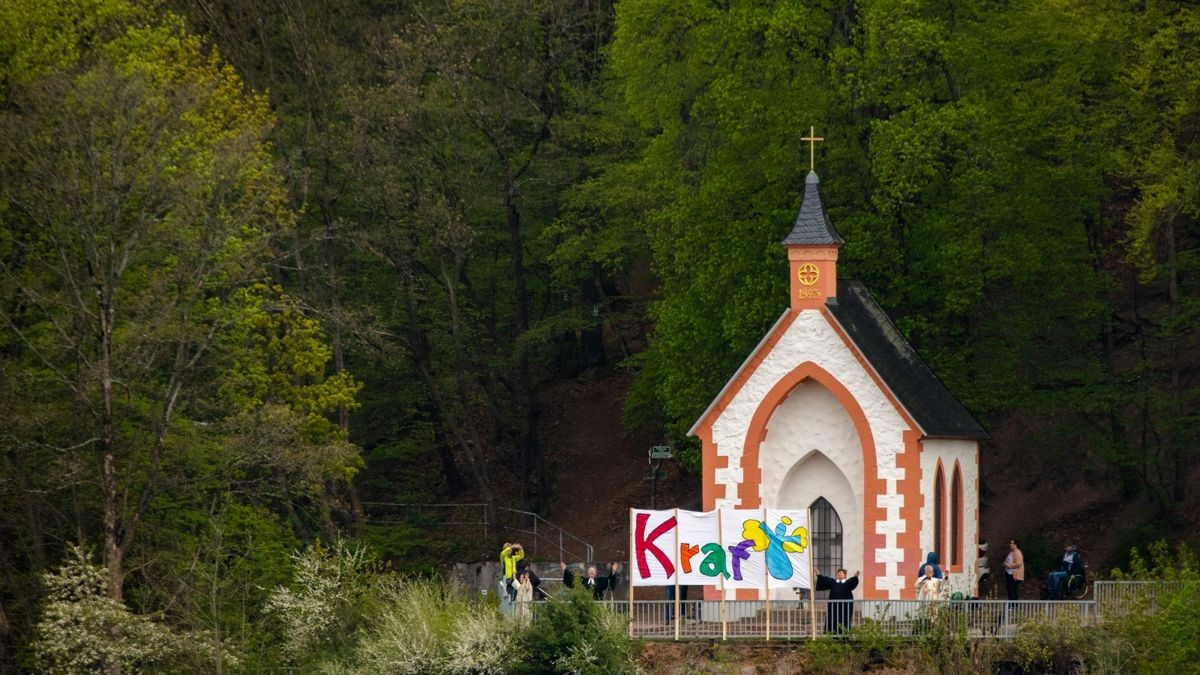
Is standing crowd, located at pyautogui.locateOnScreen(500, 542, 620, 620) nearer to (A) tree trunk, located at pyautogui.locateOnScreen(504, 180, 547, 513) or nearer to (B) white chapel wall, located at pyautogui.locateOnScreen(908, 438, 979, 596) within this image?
(B) white chapel wall, located at pyautogui.locateOnScreen(908, 438, 979, 596)

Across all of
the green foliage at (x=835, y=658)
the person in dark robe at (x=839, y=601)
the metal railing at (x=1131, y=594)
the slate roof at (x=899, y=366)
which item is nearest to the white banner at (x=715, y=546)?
the person in dark robe at (x=839, y=601)

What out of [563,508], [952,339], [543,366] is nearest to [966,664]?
[952,339]

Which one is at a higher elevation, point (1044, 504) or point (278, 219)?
point (278, 219)

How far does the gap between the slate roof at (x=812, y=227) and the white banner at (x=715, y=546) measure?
222 inches

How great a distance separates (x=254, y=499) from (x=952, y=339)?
586 inches

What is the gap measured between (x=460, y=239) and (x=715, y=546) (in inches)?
662

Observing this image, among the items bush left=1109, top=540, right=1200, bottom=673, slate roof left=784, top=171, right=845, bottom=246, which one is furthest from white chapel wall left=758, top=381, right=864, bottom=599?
bush left=1109, top=540, right=1200, bottom=673

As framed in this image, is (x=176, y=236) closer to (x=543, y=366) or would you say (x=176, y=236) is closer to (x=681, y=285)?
(x=681, y=285)

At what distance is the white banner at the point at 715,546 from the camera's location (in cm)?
3869

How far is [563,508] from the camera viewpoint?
2269 inches

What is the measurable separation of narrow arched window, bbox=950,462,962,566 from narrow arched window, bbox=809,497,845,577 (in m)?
2.23

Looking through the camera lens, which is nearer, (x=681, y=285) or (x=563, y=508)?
(x=681, y=285)

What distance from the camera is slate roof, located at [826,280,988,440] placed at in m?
41.2

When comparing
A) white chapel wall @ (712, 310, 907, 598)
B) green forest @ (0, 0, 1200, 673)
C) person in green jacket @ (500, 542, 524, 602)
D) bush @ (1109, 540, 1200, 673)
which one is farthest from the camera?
green forest @ (0, 0, 1200, 673)
